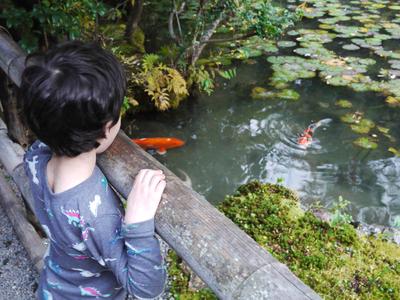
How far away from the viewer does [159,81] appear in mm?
4734

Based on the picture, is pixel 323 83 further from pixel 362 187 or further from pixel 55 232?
pixel 55 232

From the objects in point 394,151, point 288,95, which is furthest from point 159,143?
point 394,151

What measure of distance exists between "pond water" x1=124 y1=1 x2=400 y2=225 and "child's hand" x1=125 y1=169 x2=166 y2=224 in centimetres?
318

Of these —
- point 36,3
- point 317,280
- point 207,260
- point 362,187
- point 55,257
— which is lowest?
point 362,187

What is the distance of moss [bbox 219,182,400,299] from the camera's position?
7.92ft

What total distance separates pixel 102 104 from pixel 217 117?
4466 millimetres

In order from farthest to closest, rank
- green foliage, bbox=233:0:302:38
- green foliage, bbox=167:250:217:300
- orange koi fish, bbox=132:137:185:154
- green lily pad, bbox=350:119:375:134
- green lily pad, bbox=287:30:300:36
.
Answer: green lily pad, bbox=287:30:300:36 < green lily pad, bbox=350:119:375:134 < orange koi fish, bbox=132:137:185:154 < green foliage, bbox=233:0:302:38 < green foliage, bbox=167:250:217:300

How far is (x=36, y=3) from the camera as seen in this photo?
2.05 metres

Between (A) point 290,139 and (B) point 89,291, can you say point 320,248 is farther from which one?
(A) point 290,139

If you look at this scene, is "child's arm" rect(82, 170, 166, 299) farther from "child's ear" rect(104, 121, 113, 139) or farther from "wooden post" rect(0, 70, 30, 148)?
"wooden post" rect(0, 70, 30, 148)

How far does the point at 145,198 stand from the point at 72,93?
267mm

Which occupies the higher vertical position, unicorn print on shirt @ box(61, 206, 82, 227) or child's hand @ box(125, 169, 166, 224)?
child's hand @ box(125, 169, 166, 224)

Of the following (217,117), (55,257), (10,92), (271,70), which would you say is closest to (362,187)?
(217,117)

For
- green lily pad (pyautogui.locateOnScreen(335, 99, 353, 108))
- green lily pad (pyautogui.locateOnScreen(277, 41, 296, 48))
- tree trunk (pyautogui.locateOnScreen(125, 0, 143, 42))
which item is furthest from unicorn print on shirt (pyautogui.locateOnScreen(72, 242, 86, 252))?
green lily pad (pyautogui.locateOnScreen(277, 41, 296, 48))
